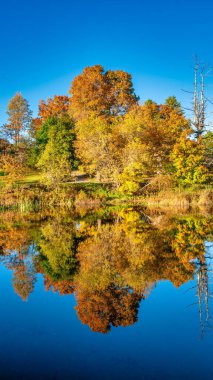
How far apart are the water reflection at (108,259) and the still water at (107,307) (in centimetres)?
3

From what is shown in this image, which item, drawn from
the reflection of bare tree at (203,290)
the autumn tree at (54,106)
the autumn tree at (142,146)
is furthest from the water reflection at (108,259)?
the autumn tree at (54,106)

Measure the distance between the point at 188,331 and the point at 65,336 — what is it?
236cm

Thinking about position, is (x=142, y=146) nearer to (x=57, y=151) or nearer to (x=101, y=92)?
(x=57, y=151)

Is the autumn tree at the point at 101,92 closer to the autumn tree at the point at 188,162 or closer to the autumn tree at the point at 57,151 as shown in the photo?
the autumn tree at the point at 57,151

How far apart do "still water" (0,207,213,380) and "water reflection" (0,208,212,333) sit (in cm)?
3

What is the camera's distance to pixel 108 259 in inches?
495

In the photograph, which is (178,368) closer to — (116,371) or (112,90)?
(116,371)

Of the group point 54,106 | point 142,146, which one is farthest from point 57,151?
point 54,106

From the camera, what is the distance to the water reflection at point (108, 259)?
8578 millimetres

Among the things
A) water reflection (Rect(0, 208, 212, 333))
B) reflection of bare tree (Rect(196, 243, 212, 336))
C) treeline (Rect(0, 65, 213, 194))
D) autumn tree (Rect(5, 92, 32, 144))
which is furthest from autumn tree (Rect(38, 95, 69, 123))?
reflection of bare tree (Rect(196, 243, 212, 336))

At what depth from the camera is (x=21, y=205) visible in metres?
29.9

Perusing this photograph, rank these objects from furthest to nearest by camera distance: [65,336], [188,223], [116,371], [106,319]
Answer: [188,223]
[106,319]
[65,336]
[116,371]

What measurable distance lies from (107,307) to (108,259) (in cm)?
441

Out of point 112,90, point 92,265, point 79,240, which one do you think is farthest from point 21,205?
point 112,90
